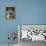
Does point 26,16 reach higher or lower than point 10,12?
lower

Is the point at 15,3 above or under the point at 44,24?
above

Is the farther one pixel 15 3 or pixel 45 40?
pixel 15 3

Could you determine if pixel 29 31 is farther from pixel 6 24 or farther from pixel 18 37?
pixel 6 24

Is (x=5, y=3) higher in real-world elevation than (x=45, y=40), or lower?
higher

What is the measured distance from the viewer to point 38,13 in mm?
3156

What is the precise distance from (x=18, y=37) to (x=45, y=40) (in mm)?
636

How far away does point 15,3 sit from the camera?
317 centimetres

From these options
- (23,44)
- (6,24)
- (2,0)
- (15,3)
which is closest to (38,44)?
(23,44)

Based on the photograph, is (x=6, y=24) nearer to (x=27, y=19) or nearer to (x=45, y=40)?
(x=27, y=19)

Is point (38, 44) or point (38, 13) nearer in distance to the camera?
point (38, 44)

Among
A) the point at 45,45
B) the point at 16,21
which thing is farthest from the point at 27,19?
the point at 45,45

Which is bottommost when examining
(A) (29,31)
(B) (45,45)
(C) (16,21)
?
(B) (45,45)

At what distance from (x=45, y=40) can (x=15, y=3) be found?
1.16 metres

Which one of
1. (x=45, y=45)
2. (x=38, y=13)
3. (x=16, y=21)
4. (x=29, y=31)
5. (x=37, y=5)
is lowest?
(x=45, y=45)
